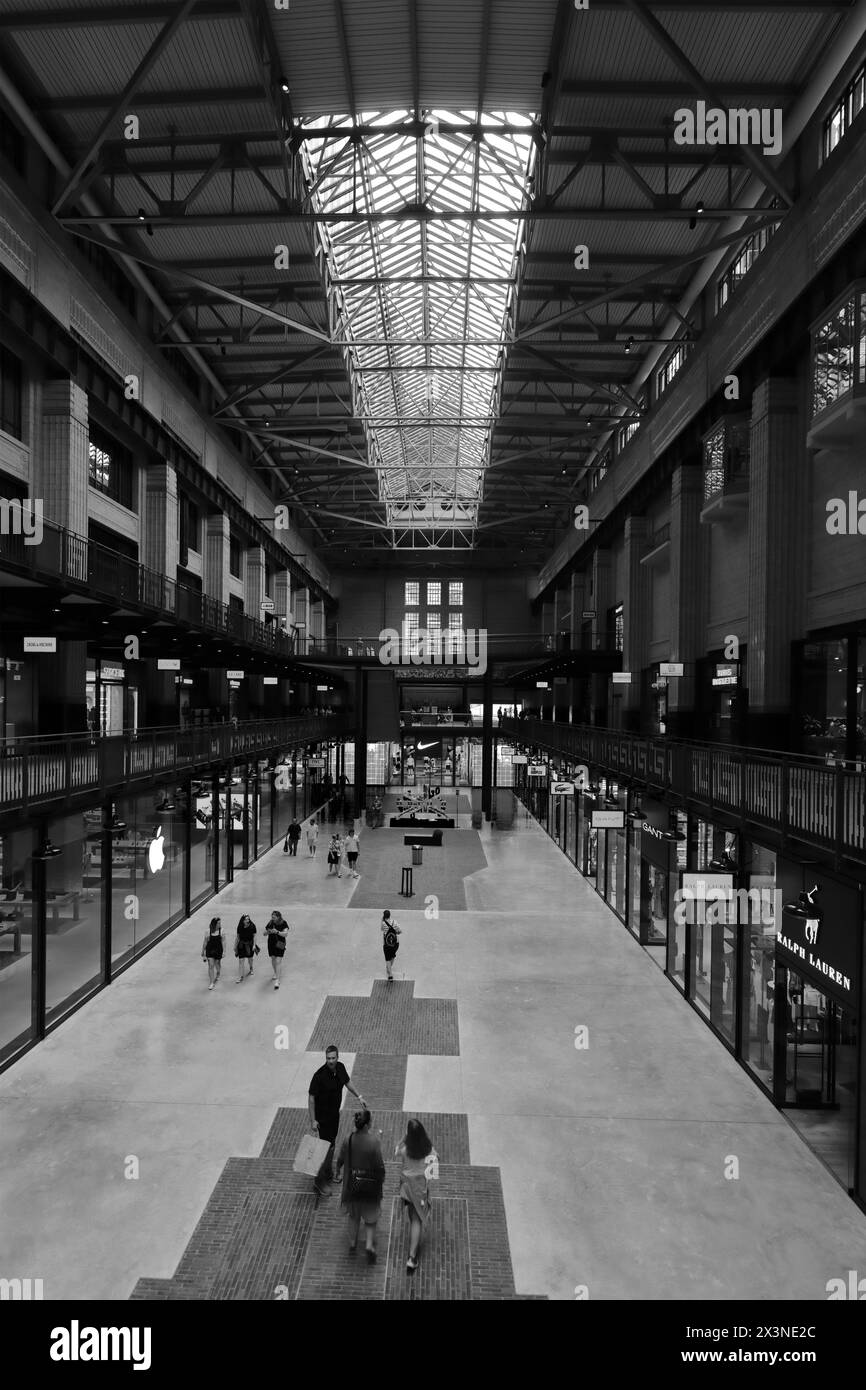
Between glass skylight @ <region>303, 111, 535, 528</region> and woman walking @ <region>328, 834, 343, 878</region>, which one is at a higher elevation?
glass skylight @ <region>303, 111, 535, 528</region>

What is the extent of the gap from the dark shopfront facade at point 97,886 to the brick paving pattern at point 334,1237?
182 inches

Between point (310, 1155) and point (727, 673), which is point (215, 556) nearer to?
point (727, 673)

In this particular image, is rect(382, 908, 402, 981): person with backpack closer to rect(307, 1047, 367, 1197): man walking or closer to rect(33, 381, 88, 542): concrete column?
rect(307, 1047, 367, 1197): man walking

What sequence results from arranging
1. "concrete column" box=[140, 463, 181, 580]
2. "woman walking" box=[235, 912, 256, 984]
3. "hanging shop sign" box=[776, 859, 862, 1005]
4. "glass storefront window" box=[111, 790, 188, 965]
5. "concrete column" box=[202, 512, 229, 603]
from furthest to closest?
"concrete column" box=[202, 512, 229, 603] < "concrete column" box=[140, 463, 181, 580] < "glass storefront window" box=[111, 790, 188, 965] < "woman walking" box=[235, 912, 256, 984] < "hanging shop sign" box=[776, 859, 862, 1005]

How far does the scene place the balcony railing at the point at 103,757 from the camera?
9.99 m

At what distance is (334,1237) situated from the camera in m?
6.77

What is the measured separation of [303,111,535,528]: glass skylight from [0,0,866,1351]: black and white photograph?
235 mm

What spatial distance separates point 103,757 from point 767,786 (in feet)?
33.3

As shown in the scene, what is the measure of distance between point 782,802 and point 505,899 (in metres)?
12.4

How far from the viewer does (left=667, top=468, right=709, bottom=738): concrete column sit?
1819 cm

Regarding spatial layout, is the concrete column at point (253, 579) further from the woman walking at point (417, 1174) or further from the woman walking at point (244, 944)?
the woman walking at point (417, 1174)

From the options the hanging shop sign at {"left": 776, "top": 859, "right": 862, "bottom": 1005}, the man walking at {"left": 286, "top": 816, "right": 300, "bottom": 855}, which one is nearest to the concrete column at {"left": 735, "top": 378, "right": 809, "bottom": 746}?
the hanging shop sign at {"left": 776, "top": 859, "right": 862, "bottom": 1005}
